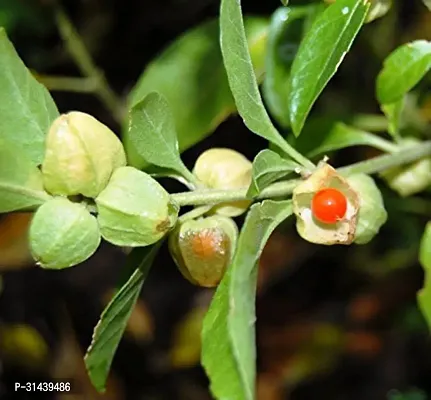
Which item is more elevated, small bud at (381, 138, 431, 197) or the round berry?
small bud at (381, 138, 431, 197)

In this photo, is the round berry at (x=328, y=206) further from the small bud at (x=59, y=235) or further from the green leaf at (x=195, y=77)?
the green leaf at (x=195, y=77)

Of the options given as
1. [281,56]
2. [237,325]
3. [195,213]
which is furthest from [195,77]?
[237,325]

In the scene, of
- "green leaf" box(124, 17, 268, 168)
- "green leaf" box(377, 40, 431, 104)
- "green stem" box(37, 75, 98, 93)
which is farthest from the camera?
"green stem" box(37, 75, 98, 93)

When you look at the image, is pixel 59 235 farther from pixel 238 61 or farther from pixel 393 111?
pixel 393 111

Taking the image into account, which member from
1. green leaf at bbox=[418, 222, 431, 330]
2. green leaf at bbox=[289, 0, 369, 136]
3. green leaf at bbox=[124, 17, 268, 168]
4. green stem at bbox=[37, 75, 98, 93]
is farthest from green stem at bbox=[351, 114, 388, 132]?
green stem at bbox=[37, 75, 98, 93]

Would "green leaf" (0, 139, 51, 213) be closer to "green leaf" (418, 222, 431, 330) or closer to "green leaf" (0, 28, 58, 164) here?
"green leaf" (0, 28, 58, 164)

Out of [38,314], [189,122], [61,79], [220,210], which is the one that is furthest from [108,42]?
[220,210]

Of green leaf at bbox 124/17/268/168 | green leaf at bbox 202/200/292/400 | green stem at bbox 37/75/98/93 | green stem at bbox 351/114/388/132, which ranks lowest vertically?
green leaf at bbox 202/200/292/400
